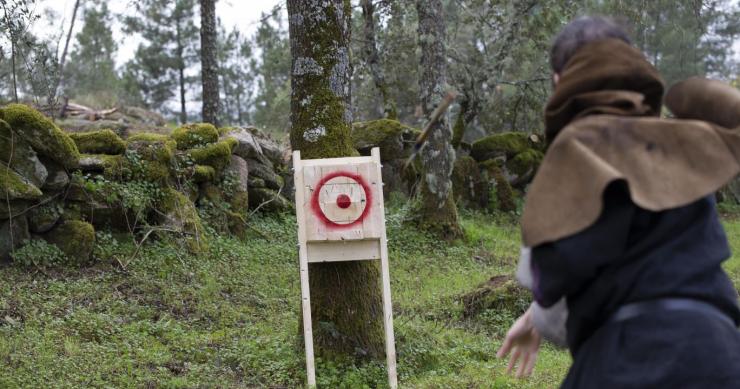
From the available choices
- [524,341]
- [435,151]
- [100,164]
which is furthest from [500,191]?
[524,341]

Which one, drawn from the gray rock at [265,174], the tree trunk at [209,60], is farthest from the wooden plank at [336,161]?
the tree trunk at [209,60]

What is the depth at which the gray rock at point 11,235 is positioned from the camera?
25.0 feet

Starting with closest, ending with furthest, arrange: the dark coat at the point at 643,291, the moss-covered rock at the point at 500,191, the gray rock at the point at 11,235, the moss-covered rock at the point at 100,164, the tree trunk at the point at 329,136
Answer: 1. the dark coat at the point at 643,291
2. the tree trunk at the point at 329,136
3. the gray rock at the point at 11,235
4. the moss-covered rock at the point at 100,164
5. the moss-covered rock at the point at 500,191

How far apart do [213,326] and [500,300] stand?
2750 mm

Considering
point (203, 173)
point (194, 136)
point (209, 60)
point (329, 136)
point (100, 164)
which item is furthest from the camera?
point (209, 60)

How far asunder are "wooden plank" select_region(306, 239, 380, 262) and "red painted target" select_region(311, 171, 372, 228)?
15cm

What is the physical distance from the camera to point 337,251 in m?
5.34

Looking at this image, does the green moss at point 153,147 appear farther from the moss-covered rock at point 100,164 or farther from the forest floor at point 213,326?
the forest floor at point 213,326

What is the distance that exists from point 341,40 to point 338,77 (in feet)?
0.93

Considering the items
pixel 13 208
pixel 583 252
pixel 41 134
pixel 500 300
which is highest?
pixel 41 134

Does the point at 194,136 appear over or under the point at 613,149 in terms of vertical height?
over

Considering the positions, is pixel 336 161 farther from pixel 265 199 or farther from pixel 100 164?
pixel 265 199

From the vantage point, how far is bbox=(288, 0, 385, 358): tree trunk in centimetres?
560

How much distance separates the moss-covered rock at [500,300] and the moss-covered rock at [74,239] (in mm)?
3917
